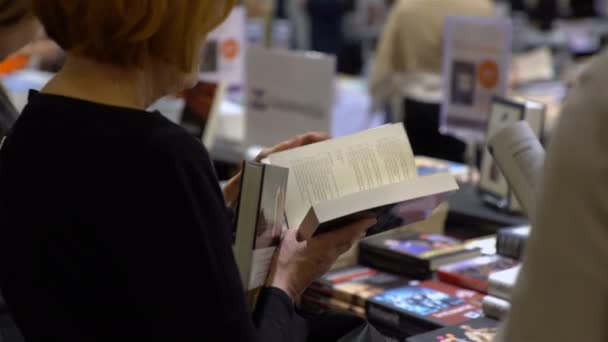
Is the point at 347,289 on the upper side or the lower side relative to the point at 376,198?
lower

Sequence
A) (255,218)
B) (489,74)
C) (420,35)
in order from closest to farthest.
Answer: (255,218) → (489,74) → (420,35)

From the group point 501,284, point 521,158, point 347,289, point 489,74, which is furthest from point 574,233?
point 489,74

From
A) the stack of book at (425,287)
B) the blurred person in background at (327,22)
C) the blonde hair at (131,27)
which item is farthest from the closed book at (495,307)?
the blurred person in background at (327,22)

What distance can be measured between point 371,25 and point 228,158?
699cm

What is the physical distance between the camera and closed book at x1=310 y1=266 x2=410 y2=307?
6.80ft

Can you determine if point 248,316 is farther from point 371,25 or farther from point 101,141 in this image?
point 371,25

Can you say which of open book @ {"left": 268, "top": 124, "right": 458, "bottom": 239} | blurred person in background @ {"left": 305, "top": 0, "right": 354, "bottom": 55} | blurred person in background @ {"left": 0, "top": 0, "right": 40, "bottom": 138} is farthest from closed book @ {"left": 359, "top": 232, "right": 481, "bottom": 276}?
blurred person in background @ {"left": 305, "top": 0, "right": 354, "bottom": 55}

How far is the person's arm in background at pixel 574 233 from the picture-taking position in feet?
2.80

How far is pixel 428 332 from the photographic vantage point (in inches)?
71.9

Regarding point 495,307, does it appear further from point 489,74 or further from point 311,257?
point 489,74

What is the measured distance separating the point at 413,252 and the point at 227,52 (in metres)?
2.37

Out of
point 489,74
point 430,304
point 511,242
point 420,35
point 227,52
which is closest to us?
point 430,304

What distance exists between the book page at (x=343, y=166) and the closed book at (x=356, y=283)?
0.48 meters

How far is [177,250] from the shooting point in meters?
1.17
